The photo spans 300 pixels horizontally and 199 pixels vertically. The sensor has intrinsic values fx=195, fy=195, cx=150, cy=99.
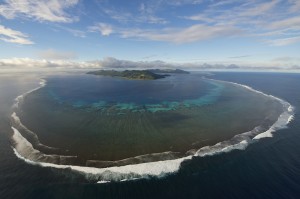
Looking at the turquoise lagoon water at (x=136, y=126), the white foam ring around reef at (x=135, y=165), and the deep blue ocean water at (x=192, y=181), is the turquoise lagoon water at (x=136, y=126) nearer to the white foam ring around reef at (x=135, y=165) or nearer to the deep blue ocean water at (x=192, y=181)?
the white foam ring around reef at (x=135, y=165)

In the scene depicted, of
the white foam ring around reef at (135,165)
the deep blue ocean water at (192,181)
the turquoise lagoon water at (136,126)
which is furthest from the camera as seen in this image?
the turquoise lagoon water at (136,126)

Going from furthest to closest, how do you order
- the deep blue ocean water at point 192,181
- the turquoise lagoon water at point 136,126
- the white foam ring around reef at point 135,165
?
the turquoise lagoon water at point 136,126
the white foam ring around reef at point 135,165
the deep blue ocean water at point 192,181

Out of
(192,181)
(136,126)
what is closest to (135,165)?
(192,181)

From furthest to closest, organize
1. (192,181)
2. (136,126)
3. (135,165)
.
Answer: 1. (136,126)
2. (135,165)
3. (192,181)

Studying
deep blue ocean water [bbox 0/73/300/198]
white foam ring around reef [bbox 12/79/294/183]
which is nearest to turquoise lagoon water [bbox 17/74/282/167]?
white foam ring around reef [bbox 12/79/294/183]

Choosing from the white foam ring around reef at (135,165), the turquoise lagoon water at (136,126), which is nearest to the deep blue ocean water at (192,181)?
the white foam ring around reef at (135,165)

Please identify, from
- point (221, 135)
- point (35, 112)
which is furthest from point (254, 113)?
point (35, 112)

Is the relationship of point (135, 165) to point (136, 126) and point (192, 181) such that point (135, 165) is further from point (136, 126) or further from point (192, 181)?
point (136, 126)

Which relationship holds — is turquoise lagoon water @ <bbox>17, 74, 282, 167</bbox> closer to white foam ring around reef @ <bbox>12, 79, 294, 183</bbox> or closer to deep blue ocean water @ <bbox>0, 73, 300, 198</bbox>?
white foam ring around reef @ <bbox>12, 79, 294, 183</bbox>

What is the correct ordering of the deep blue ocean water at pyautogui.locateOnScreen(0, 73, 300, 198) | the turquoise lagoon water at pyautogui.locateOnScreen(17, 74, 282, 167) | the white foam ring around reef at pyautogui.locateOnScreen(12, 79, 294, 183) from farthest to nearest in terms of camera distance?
the turquoise lagoon water at pyautogui.locateOnScreen(17, 74, 282, 167), the white foam ring around reef at pyautogui.locateOnScreen(12, 79, 294, 183), the deep blue ocean water at pyautogui.locateOnScreen(0, 73, 300, 198)

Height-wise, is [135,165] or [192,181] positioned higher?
[192,181]

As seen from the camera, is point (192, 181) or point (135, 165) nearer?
point (192, 181)

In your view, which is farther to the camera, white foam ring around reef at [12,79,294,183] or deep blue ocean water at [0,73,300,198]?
white foam ring around reef at [12,79,294,183]
